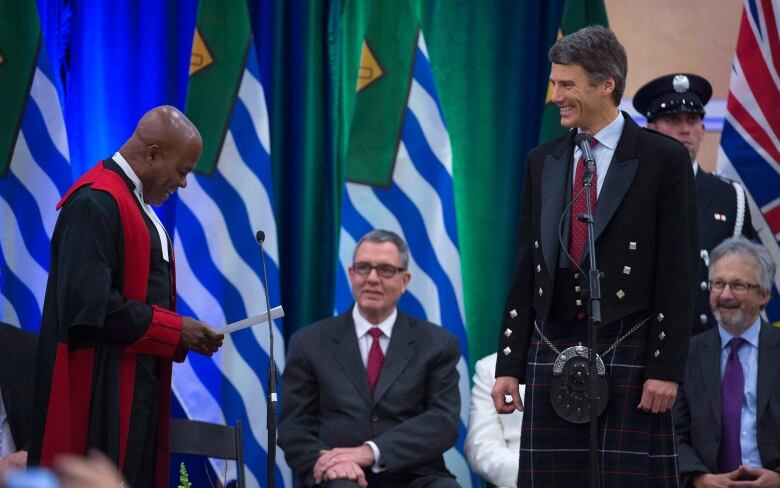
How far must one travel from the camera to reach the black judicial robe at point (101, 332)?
319cm

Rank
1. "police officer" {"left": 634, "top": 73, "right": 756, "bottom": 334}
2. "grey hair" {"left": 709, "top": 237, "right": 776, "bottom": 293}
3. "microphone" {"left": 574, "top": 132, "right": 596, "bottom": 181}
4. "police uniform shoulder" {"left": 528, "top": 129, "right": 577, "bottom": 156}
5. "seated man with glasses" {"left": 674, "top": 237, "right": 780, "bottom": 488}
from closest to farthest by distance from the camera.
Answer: "microphone" {"left": 574, "top": 132, "right": 596, "bottom": 181}
"police uniform shoulder" {"left": 528, "top": 129, "right": 577, "bottom": 156}
"seated man with glasses" {"left": 674, "top": 237, "right": 780, "bottom": 488}
"grey hair" {"left": 709, "top": 237, "right": 776, "bottom": 293}
"police officer" {"left": 634, "top": 73, "right": 756, "bottom": 334}

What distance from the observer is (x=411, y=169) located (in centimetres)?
547

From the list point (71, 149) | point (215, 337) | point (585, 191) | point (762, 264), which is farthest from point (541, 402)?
point (71, 149)

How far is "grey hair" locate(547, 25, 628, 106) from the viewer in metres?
3.18

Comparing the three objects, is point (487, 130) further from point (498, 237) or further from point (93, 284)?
point (93, 284)

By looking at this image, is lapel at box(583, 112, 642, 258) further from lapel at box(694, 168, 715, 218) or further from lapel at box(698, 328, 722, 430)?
lapel at box(694, 168, 715, 218)

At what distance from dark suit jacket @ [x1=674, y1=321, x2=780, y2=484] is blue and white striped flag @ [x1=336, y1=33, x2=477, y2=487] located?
1.19m

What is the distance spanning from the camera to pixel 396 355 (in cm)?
479

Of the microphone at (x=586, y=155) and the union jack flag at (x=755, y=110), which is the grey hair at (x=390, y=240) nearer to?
the union jack flag at (x=755, y=110)

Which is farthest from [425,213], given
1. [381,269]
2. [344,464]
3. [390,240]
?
[344,464]

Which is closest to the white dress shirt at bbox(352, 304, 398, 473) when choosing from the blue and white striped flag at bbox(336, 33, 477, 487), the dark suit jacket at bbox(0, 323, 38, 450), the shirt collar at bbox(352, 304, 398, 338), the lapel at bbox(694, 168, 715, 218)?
the shirt collar at bbox(352, 304, 398, 338)

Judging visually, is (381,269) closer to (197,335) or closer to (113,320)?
(197,335)

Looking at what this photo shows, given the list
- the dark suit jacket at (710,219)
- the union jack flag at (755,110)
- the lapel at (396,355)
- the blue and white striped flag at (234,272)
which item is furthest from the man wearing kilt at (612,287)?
the union jack flag at (755,110)

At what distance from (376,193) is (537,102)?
1.18 metres
